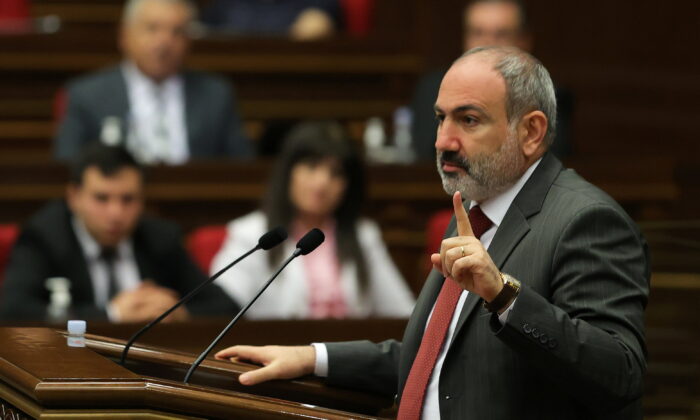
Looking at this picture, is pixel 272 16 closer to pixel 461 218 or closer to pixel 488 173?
pixel 488 173

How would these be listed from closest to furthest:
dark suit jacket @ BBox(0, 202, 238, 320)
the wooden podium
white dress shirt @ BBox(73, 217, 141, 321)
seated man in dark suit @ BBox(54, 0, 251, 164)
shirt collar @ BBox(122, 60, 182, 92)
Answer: the wooden podium, dark suit jacket @ BBox(0, 202, 238, 320), white dress shirt @ BBox(73, 217, 141, 321), seated man in dark suit @ BBox(54, 0, 251, 164), shirt collar @ BBox(122, 60, 182, 92)

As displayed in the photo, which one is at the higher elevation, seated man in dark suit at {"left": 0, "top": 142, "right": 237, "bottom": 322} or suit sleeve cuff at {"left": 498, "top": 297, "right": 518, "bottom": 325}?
suit sleeve cuff at {"left": 498, "top": 297, "right": 518, "bottom": 325}

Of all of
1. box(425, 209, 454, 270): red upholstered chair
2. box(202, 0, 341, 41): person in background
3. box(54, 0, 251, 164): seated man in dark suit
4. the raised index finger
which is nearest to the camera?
the raised index finger

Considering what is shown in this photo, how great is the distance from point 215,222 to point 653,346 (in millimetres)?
1667

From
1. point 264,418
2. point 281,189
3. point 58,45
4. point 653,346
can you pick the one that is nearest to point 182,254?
point 281,189

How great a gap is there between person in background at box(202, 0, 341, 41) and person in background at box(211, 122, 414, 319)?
5.74ft

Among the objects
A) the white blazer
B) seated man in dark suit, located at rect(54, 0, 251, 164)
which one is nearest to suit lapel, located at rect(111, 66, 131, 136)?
seated man in dark suit, located at rect(54, 0, 251, 164)

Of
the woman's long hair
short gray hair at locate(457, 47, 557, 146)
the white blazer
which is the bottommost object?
the white blazer

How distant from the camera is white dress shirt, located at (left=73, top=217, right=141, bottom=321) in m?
3.18

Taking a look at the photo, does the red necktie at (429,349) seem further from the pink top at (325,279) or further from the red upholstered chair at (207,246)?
the red upholstered chair at (207,246)

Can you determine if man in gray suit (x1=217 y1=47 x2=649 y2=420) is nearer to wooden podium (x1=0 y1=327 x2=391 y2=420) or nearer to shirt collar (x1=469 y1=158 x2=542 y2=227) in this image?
shirt collar (x1=469 y1=158 x2=542 y2=227)

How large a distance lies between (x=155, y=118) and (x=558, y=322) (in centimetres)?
282

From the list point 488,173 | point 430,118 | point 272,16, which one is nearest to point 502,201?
point 488,173

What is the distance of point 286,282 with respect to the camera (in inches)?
127
